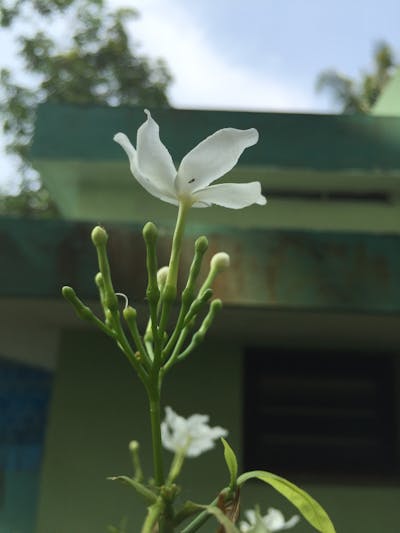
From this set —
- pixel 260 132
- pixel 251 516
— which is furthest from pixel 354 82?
pixel 251 516

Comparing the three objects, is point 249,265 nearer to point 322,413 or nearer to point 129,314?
point 322,413

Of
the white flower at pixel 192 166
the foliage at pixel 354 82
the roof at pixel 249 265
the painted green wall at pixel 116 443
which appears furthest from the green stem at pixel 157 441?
the foliage at pixel 354 82

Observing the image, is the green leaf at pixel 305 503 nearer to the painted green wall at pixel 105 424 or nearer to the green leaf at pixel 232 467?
the green leaf at pixel 232 467

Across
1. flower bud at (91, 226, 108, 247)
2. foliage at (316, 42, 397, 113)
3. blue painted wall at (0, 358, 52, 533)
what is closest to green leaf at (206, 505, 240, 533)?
flower bud at (91, 226, 108, 247)

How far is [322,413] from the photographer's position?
6.41 m

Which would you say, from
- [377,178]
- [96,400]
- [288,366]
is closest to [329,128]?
[377,178]

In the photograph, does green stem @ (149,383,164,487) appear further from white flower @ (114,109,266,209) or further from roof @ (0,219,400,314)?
roof @ (0,219,400,314)

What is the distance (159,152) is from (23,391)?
8233 millimetres

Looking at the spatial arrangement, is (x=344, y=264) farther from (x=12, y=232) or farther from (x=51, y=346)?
(x=51, y=346)

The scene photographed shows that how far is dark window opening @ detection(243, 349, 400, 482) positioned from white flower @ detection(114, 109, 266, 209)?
5.61 meters

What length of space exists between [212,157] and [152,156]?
0.07 meters

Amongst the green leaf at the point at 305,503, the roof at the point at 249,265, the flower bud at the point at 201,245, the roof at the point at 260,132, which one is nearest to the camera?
the green leaf at the point at 305,503

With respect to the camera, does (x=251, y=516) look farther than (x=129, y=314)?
Yes

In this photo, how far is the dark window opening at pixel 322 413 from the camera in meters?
6.16
